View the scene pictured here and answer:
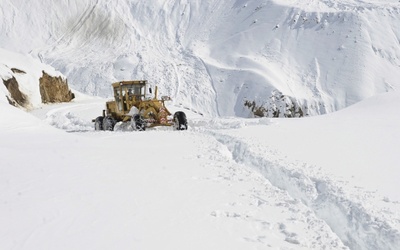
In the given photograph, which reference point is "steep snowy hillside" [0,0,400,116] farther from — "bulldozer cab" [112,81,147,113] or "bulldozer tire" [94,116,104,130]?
"bulldozer cab" [112,81,147,113]

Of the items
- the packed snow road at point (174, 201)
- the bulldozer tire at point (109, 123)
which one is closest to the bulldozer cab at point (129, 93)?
the bulldozer tire at point (109, 123)

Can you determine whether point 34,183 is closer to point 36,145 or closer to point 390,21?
point 36,145

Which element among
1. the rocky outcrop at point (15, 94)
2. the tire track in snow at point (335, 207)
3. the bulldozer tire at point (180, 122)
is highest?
the rocky outcrop at point (15, 94)

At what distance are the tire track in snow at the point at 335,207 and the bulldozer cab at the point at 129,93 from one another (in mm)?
8496

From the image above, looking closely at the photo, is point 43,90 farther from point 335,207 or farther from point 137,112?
point 335,207

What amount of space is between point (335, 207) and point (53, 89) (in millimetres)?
33147

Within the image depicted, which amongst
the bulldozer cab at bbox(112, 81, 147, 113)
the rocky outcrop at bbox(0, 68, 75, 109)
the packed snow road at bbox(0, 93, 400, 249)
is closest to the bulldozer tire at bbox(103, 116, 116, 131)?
the bulldozer cab at bbox(112, 81, 147, 113)

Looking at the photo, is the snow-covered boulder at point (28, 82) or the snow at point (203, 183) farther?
the snow-covered boulder at point (28, 82)

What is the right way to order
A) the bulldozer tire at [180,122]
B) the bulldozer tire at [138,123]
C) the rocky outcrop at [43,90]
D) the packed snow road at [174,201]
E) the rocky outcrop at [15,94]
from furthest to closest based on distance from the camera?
the rocky outcrop at [43,90], the rocky outcrop at [15,94], the bulldozer tire at [180,122], the bulldozer tire at [138,123], the packed snow road at [174,201]

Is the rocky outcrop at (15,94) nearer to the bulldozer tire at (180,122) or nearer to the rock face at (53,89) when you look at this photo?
the rock face at (53,89)

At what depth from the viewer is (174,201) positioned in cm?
616

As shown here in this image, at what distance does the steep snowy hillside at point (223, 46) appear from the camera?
62.3 meters

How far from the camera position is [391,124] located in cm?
1461

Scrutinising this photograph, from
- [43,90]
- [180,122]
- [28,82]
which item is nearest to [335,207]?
[180,122]
